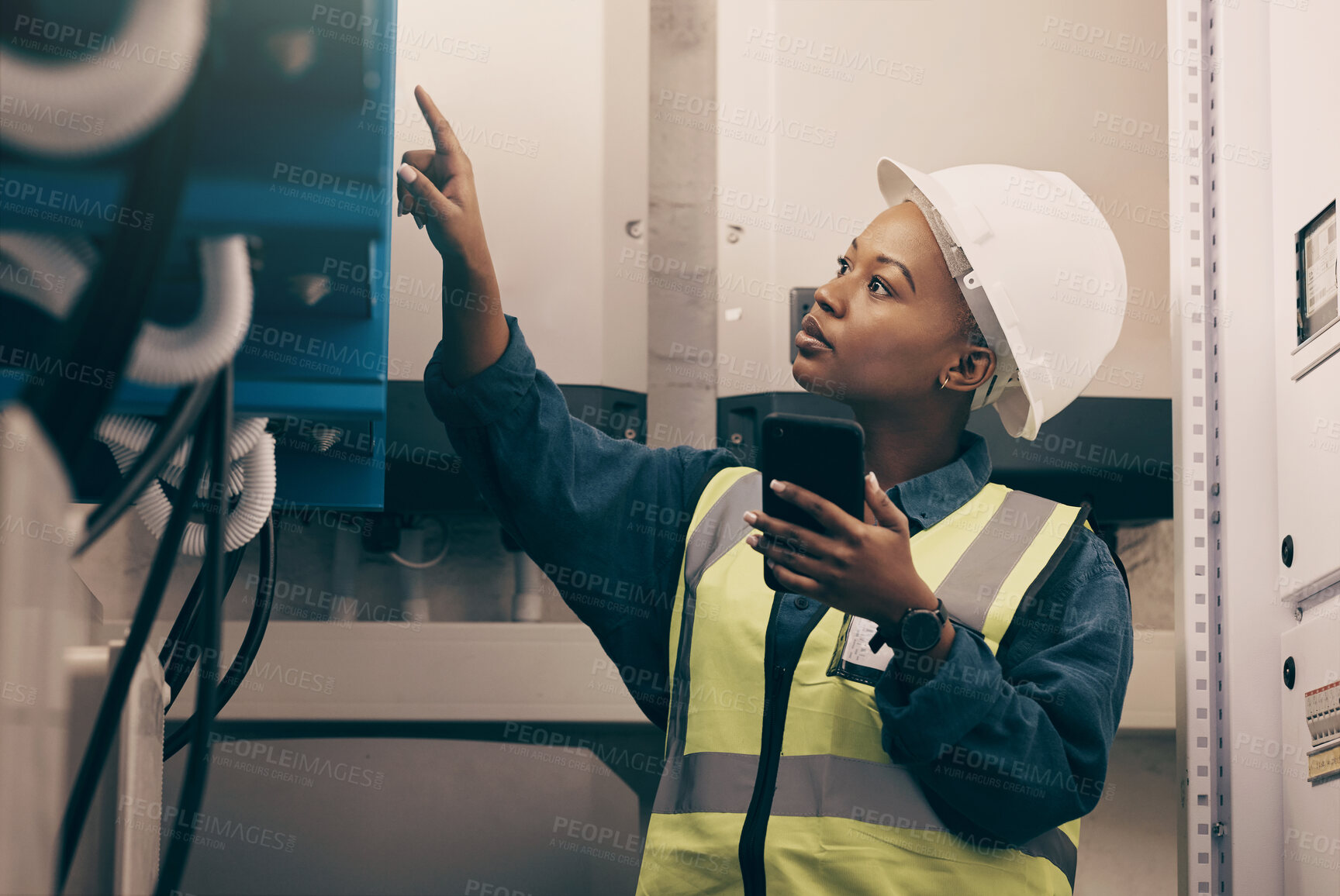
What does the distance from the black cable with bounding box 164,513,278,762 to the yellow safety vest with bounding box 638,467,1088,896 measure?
0.40m

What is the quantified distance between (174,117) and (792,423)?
1.57ft

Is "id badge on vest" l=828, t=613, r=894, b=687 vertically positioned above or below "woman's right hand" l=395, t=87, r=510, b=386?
below

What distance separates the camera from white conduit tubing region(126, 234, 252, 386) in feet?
1.78

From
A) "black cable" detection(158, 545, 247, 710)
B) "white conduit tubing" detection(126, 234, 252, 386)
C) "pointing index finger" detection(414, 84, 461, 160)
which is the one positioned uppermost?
"pointing index finger" detection(414, 84, 461, 160)

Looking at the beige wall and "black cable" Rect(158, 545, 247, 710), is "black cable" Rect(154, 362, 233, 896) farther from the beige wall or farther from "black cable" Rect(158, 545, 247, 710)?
the beige wall

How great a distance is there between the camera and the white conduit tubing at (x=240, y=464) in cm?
75

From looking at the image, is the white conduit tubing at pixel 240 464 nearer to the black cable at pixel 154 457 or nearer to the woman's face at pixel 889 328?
the black cable at pixel 154 457

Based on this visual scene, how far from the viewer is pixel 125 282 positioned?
1.54ft

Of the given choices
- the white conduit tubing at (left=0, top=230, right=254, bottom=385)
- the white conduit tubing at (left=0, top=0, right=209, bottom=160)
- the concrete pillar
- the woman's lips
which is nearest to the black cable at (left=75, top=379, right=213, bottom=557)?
the white conduit tubing at (left=0, top=230, right=254, bottom=385)

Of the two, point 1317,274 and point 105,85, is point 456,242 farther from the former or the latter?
point 1317,274

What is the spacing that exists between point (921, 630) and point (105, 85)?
60 cm

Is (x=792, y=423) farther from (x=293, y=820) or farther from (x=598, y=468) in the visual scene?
(x=293, y=820)

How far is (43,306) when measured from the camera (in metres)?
0.51

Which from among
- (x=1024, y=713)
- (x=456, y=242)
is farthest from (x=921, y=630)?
(x=456, y=242)
